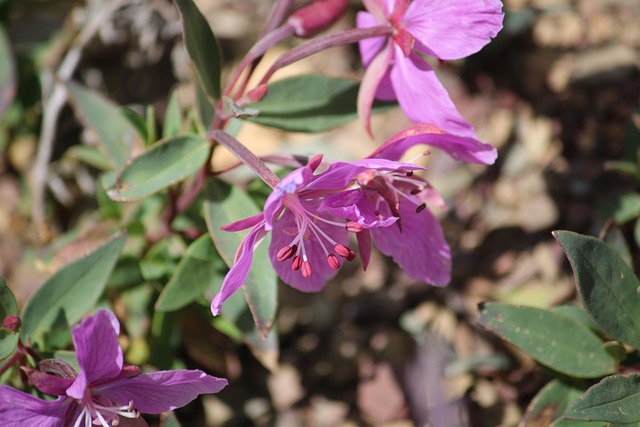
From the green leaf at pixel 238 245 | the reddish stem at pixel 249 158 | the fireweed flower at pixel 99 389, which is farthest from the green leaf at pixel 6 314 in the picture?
the reddish stem at pixel 249 158

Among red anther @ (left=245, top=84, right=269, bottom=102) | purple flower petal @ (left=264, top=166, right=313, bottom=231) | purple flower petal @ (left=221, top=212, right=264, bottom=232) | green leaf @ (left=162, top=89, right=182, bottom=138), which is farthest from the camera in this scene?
green leaf @ (left=162, top=89, right=182, bottom=138)

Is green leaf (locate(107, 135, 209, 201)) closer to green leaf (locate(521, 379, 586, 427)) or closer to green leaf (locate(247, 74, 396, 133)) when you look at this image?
green leaf (locate(247, 74, 396, 133))

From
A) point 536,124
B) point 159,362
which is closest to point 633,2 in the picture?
point 536,124

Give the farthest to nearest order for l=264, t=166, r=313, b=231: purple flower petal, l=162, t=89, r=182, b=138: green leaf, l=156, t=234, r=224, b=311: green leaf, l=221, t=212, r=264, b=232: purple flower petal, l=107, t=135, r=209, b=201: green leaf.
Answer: l=162, t=89, r=182, b=138: green leaf
l=156, t=234, r=224, b=311: green leaf
l=107, t=135, r=209, b=201: green leaf
l=221, t=212, r=264, b=232: purple flower petal
l=264, t=166, r=313, b=231: purple flower petal

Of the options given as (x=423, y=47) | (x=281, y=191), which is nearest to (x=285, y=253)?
(x=281, y=191)

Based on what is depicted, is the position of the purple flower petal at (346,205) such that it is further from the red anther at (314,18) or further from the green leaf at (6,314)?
the green leaf at (6,314)

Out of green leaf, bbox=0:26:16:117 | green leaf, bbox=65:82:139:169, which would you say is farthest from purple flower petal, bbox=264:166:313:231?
green leaf, bbox=0:26:16:117
